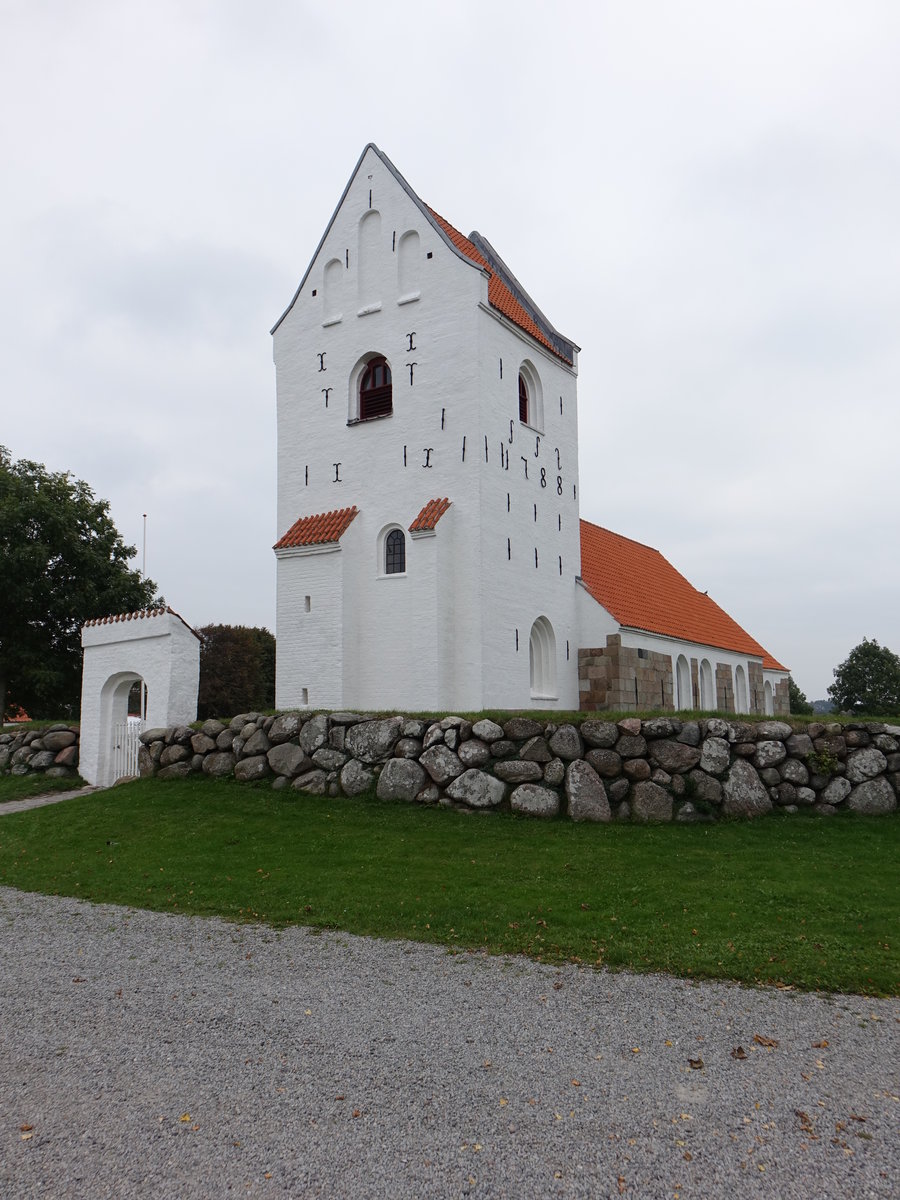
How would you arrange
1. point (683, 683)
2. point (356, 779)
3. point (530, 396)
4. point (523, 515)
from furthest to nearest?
1. point (683, 683)
2. point (530, 396)
3. point (523, 515)
4. point (356, 779)

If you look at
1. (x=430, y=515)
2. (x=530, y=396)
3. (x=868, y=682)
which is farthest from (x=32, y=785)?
(x=868, y=682)

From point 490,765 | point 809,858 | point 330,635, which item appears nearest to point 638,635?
point 330,635

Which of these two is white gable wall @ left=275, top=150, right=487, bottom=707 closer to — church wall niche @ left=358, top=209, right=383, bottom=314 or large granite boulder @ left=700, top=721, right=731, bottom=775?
church wall niche @ left=358, top=209, right=383, bottom=314

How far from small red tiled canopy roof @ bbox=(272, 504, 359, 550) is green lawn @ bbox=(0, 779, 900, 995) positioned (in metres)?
5.56

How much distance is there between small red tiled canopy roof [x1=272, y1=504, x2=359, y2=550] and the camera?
669 inches

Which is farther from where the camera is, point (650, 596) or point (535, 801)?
point (650, 596)

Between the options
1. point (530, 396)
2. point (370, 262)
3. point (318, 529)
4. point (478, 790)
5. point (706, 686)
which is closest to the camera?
point (478, 790)

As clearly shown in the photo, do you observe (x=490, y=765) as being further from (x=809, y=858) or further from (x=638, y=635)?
(x=638, y=635)

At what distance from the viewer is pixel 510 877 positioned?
28.8ft

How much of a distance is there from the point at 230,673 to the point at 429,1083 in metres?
40.7

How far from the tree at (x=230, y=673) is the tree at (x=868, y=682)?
31.1 meters

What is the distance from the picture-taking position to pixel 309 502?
1838 centimetres

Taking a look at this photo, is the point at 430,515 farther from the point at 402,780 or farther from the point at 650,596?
Result: the point at 650,596

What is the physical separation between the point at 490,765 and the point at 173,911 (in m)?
5.32
